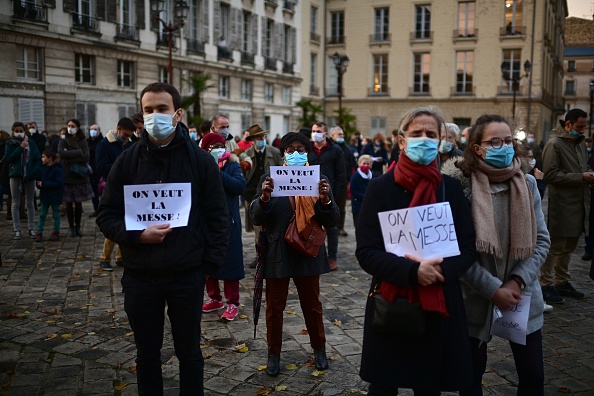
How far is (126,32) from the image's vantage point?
85.0 feet

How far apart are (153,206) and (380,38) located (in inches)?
1691

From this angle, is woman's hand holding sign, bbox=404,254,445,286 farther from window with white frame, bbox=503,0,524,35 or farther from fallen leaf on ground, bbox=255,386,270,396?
window with white frame, bbox=503,0,524,35

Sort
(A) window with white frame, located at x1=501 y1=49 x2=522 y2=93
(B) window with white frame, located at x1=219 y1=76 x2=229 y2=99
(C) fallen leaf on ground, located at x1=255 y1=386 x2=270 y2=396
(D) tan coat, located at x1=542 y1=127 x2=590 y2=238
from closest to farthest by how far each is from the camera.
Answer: (C) fallen leaf on ground, located at x1=255 y1=386 x2=270 y2=396, (D) tan coat, located at x1=542 y1=127 x2=590 y2=238, (B) window with white frame, located at x1=219 y1=76 x2=229 y2=99, (A) window with white frame, located at x1=501 y1=49 x2=522 y2=93

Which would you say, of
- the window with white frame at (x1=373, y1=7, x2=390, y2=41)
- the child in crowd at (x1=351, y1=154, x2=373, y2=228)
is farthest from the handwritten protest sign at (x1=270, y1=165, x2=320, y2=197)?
the window with white frame at (x1=373, y1=7, x2=390, y2=41)

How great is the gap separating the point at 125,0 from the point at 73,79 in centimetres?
507

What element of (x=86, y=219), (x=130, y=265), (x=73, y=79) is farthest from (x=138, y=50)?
(x=130, y=265)

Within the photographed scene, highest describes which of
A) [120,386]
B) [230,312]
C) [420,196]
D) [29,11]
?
[29,11]

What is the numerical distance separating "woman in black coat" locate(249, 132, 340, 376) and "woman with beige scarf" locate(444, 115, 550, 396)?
145cm

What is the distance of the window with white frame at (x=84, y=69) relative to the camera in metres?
24.0

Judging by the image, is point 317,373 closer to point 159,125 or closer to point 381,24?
point 159,125

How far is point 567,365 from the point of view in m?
4.85

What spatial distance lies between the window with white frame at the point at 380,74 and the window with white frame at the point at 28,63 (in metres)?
27.8

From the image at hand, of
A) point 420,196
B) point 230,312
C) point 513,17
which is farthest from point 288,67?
point 420,196

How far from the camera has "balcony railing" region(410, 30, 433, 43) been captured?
42.1 meters
